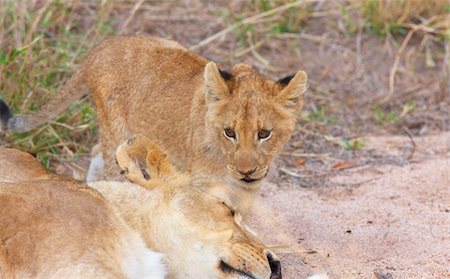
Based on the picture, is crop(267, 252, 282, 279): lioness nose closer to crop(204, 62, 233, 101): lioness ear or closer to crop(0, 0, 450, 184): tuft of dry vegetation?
crop(204, 62, 233, 101): lioness ear

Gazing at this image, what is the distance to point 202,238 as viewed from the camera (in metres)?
2.92

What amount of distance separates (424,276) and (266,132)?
954 mm

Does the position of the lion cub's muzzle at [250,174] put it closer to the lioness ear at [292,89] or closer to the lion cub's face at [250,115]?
the lion cub's face at [250,115]

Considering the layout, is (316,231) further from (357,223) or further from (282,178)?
(282,178)

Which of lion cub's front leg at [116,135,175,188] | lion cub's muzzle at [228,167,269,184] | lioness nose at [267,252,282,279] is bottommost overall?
lion cub's muzzle at [228,167,269,184]

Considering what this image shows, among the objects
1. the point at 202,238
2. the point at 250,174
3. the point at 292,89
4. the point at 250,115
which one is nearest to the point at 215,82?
the point at 250,115

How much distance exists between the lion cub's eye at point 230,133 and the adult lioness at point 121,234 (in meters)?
0.96

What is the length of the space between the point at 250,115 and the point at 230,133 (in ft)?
0.40

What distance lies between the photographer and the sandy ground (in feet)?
12.5

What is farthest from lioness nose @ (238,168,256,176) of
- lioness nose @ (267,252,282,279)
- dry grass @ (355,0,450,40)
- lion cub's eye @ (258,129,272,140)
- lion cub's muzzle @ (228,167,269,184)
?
dry grass @ (355,0,450,40)

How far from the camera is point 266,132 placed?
13.4ft

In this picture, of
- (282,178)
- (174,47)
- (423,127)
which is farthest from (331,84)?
(174,47)

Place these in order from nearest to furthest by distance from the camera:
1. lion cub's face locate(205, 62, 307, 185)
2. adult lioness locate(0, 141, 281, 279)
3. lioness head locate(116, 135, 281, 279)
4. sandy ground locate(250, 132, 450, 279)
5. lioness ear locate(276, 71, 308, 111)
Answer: adult lioness locate(0, 141, 281, 279) → lioness head locate(116, 135, 281, 279) → sandy ground locate(250, 132, 450, 279) → lion cub's face locate(205, 62, 307, 185) → lioness ear locate(276, 71, 308, 111)

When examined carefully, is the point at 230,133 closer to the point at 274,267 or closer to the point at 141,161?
the point at 141,161
